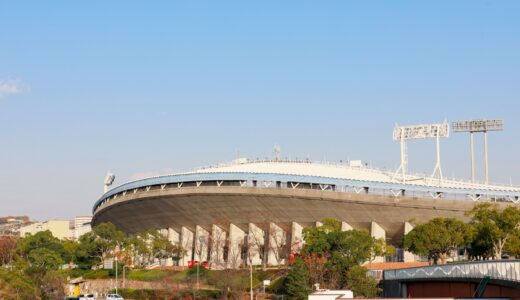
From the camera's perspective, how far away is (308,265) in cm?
7944

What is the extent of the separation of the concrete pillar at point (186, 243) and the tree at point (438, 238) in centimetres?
4295

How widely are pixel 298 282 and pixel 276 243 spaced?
99.4 feet

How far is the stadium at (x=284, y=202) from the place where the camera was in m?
103

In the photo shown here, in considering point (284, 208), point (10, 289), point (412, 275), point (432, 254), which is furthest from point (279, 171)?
point (412, 275)

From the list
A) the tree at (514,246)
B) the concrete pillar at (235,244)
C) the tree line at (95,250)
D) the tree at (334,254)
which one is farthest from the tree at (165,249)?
the tree at (514,246)

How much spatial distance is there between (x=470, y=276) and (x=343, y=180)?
174ft

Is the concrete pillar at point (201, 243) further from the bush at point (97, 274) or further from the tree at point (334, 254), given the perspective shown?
the tree at point (334, 254)

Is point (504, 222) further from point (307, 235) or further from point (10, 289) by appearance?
point (10, 289)

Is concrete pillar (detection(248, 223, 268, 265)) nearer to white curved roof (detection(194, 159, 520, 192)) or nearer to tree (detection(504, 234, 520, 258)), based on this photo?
white curved roof (detection(194, 159, 520, 192))

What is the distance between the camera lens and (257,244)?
109750 millimetres

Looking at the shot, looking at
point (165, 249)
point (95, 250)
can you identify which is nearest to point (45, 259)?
point (95, 250)

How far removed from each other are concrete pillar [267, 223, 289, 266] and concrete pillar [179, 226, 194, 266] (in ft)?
60.6

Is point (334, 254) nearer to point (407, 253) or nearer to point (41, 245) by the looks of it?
point (407, 253)

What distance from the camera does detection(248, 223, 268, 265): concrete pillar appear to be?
110m
